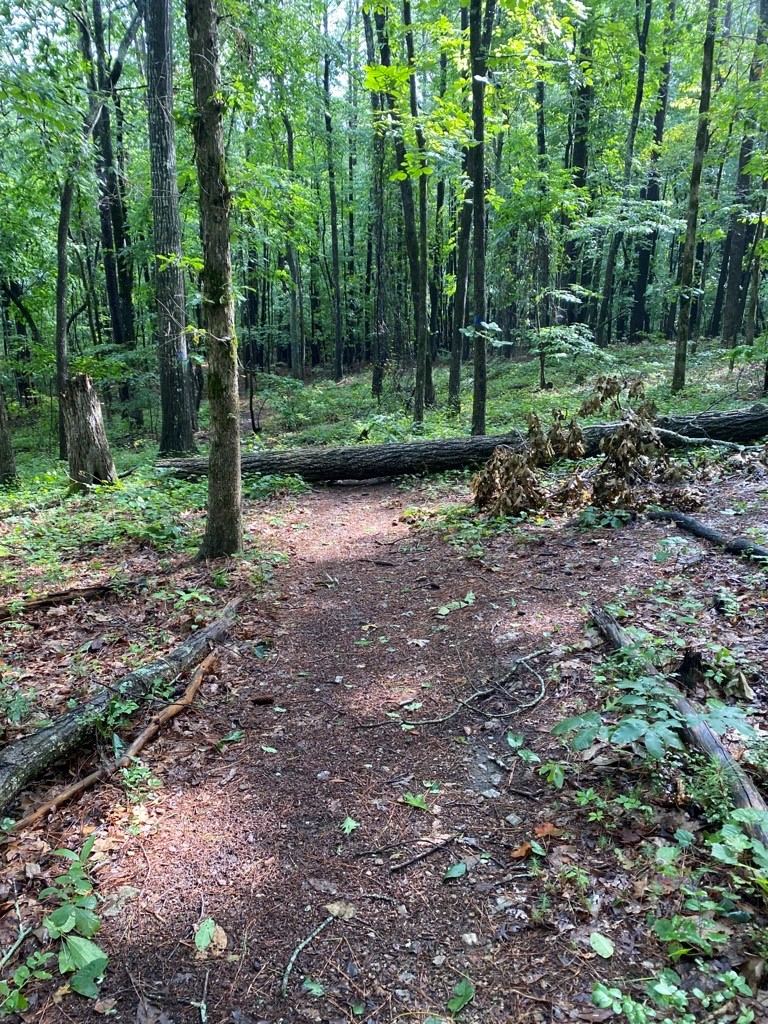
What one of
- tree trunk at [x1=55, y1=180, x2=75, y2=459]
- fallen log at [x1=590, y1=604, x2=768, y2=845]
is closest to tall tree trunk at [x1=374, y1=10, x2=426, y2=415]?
tree trunk at [x1=55, y1=180, x2=75, y2=459]

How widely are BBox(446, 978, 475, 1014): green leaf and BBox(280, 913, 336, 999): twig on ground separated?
594 millimetres

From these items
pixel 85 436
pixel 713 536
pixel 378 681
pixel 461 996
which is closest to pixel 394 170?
pixel 85 436

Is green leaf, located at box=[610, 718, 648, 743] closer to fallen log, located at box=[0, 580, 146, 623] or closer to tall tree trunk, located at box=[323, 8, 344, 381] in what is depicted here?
fallen log, located at box=[0, 580, 146, 623]

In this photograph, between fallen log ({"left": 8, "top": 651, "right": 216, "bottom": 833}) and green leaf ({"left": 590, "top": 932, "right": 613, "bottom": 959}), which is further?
fallen log ({"left": 8, "top": 651, "right": 216, "bottom": 833})

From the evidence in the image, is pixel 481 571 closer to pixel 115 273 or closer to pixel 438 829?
pixel 438 829

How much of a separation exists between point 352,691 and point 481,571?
2.31m

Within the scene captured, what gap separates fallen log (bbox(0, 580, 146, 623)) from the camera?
5227 millimetres

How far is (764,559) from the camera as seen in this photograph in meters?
4.85

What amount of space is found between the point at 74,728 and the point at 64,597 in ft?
7.60

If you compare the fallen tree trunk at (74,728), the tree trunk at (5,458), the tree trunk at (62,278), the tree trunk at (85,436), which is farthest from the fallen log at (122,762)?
the tree trunk at (62,278)

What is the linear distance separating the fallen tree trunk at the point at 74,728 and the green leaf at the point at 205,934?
1300 millimetres

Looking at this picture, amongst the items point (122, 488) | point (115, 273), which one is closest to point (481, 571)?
point (122, 488)

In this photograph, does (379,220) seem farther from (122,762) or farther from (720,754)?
(720,754)

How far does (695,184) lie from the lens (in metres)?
12.1
